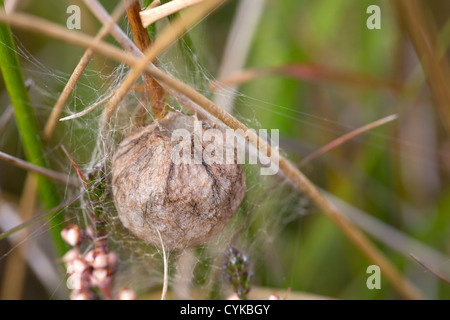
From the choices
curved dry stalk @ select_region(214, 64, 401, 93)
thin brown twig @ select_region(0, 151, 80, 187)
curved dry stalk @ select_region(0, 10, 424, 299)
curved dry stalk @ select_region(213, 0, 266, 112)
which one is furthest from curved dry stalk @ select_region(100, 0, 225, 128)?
curved dry stalk @ select_region(213, 0, 266, 112)

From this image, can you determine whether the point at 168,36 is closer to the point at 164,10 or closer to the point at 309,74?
the point at 164,10

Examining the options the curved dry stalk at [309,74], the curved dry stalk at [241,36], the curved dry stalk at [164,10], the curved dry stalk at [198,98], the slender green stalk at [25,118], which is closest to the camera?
the curved dry stalk at [198,98]

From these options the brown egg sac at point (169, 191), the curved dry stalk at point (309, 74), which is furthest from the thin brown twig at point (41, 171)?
the curved dry stalk at point (309, 74)

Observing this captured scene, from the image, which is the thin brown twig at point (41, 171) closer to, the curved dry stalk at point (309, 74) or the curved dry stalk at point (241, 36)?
the curved dry stalk at point (309, 74)

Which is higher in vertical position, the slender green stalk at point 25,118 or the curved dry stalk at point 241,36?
the curved dry stalk at point 241,36

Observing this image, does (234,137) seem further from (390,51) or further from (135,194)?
(390,51)
